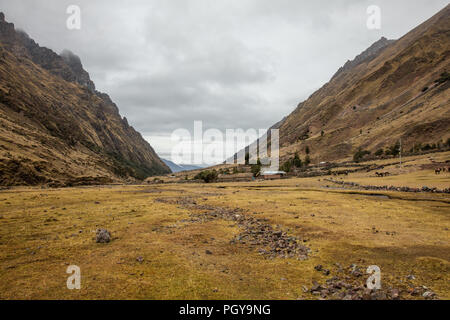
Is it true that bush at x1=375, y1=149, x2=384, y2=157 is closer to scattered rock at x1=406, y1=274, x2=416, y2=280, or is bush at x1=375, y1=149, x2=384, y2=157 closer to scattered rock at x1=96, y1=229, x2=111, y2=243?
scattered rock at x1=406, y1=274, x2=416, y2=280

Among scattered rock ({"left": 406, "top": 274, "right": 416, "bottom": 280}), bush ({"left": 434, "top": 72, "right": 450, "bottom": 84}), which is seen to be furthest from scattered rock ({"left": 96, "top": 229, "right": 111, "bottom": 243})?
bush ({"left": 434, "top": 72, "right": 450, "bottom": 84})

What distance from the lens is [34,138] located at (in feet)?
414

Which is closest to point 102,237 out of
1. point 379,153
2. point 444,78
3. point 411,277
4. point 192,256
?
point 192,256

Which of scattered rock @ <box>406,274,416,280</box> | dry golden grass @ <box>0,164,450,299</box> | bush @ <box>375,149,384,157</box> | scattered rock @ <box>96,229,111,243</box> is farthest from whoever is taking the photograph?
bush @ <box>375,149,384,157</box>

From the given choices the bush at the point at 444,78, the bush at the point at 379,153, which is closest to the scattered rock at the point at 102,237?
the bush at the point at 379,153

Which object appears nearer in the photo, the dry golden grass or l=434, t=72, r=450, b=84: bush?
the dry golden grass

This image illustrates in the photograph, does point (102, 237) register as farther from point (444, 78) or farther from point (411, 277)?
point (444, 78)

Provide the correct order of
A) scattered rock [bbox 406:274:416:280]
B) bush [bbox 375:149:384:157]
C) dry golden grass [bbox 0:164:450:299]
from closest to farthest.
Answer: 1. dry golden grass [bbox 0:164:450:299]
2. scattered rock [bbox 406:274:416:280]
3. bush [bbox 375:149:384:157]

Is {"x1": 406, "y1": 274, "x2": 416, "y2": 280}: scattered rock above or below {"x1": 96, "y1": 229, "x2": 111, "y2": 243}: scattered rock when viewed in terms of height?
below

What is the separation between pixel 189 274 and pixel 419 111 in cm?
22312

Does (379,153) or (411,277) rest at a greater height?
(379,153)

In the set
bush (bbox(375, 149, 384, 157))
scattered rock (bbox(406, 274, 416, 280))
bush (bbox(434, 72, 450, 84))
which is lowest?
scattered rock (bbox(406, 274, 416, 280))

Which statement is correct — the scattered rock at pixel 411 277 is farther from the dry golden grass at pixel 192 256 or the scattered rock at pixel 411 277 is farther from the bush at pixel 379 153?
the bush at pixel 379 153
